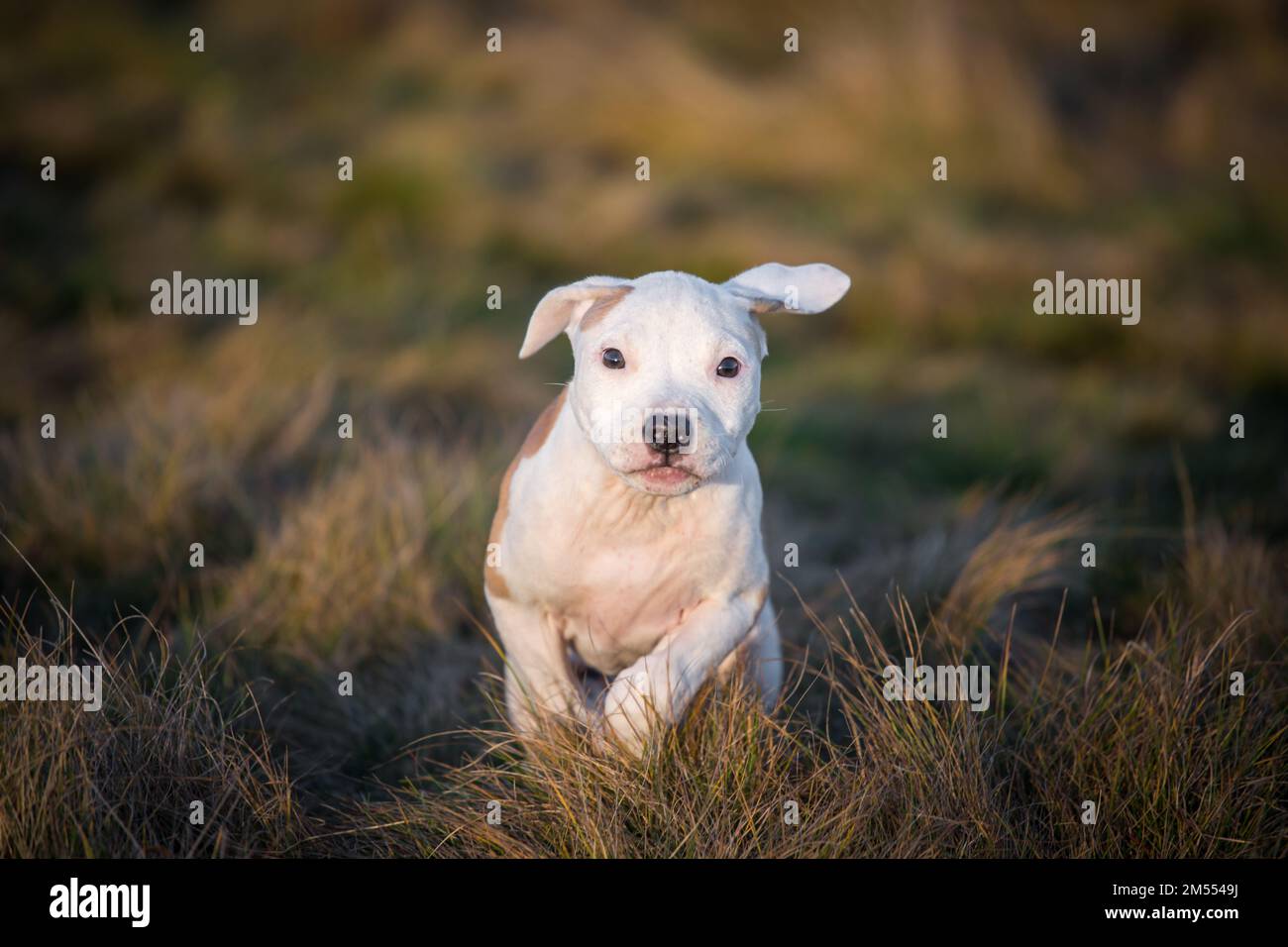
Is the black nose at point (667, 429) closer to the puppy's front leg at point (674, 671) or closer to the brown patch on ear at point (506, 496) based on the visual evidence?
the puppy's front leg at point (674, 671)

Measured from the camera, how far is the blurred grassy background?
5.29 meters

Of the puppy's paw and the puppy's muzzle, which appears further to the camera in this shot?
the puppy's paw

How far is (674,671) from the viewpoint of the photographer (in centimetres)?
365

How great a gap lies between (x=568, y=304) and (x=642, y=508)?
0.67 metres

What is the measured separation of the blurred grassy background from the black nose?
1589 millimetres

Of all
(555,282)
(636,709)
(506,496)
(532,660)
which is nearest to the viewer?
(636,709)

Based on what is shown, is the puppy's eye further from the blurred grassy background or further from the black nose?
the blurred grassy background

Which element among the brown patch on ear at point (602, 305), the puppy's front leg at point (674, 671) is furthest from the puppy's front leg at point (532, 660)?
the brown patch on ear at point (602, 305)

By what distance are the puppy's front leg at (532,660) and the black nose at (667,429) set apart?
0.95 metres

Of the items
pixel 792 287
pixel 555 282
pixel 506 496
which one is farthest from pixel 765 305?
pixel 555 282

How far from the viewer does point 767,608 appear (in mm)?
4379

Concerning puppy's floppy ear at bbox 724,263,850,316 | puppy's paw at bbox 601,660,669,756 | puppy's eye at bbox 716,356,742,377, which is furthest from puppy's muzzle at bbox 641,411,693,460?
puppy's paw at bbox 601,660,669,756

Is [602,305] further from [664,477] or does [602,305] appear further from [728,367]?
[664,477]

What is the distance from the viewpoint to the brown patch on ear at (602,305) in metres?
3.64
